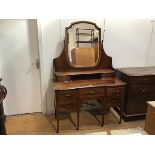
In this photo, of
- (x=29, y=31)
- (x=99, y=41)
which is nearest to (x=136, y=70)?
(x=99, y=41)

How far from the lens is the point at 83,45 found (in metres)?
2.76

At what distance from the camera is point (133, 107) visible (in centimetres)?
277

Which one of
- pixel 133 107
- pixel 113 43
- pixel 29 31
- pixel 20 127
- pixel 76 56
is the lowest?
pixel 20 127

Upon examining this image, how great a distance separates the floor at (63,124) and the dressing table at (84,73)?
0.12 meters

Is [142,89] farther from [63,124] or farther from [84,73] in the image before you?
[63,124]

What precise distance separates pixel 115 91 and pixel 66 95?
684 millimetres

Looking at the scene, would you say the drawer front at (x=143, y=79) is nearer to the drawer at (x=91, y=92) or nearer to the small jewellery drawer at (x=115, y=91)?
the small jewellery drawer at (x=115, y=91)

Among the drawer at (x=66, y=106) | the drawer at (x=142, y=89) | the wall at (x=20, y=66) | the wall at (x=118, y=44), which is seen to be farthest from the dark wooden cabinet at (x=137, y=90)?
the wall at (x=20, y=66)

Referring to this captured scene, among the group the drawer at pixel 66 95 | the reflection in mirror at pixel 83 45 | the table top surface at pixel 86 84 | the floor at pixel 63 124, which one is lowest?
the floor at pixel 63 124

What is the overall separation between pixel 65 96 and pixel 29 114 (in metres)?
0.91

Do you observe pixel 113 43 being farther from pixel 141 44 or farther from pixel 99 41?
pixel 141 44

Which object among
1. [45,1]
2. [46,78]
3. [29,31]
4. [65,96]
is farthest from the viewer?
[46,78]

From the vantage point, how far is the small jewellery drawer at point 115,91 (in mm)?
2570

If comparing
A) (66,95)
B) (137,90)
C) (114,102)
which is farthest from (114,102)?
(66,95)
